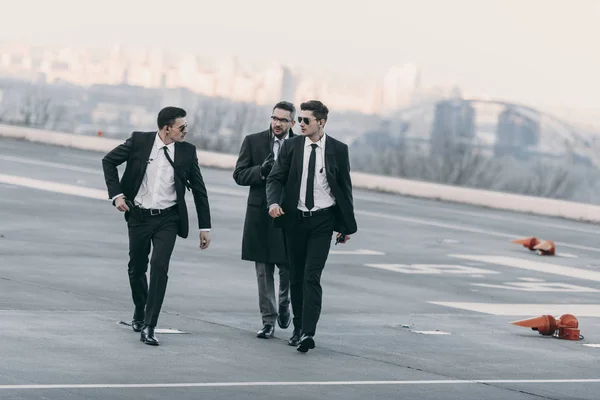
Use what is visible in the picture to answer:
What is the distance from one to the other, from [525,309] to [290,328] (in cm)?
422

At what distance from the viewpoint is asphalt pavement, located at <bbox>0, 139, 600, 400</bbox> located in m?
10.2

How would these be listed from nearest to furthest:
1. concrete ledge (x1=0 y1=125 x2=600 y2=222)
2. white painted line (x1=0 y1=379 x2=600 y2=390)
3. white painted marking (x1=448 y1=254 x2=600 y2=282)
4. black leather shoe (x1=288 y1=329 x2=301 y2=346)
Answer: white painted line (x1=0 y1=379 x2=600 y2=390), black leather shoe (x1=288 y1=329 x2=301 y2=346), white painted marking (x1=448 y1=254 x2=600 y2=282), concrete ledge (x1=0 y1=125 x2=600 y2=222)

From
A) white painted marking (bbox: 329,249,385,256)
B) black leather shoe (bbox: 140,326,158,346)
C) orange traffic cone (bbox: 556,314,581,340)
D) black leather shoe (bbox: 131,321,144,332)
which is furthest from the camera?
white painted marking (bbox: 329,249,385,256)

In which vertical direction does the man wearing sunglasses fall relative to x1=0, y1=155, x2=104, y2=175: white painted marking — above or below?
above

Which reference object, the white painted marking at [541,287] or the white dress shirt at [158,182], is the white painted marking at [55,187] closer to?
the white painted marking at [541,287]

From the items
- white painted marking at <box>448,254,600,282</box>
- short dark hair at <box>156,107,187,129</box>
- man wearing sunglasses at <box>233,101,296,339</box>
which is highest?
short dark hair at <box>156,107,187,129</box>

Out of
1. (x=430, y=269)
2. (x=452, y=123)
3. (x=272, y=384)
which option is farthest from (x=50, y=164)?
(x=452, y=123)

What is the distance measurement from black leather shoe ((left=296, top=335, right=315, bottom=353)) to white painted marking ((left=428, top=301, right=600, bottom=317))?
4.70 m

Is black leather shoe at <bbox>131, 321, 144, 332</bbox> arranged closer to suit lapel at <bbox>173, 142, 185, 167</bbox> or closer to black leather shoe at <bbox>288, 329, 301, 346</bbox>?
black leather shoe at <bbox>288, 329, 301, 346</bbox>

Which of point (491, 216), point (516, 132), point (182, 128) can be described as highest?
point (516, 132)

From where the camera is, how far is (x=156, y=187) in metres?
11.7

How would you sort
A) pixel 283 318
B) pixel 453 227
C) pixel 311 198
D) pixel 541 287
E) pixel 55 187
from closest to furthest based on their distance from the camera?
pixel 311 198, pixel 283 318, pixel 541 287, pixel 453 227, pixel 55 187

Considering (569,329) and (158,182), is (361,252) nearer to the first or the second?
(569,329)

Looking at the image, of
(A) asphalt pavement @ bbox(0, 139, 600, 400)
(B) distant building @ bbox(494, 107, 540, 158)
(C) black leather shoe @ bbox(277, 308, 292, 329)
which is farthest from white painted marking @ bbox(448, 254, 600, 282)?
(B) distant building @ bbox(494, 107, 540, 158)
